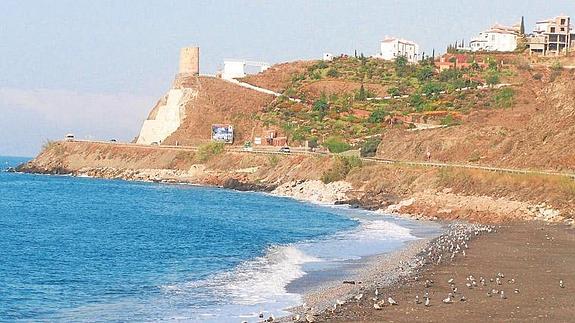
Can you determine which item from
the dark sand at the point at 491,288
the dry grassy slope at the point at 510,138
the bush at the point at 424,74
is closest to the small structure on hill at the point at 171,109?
the bush at the point at 424,74

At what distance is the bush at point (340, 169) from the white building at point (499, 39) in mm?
71447

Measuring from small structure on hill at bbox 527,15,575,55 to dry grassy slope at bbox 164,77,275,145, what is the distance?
4082cm

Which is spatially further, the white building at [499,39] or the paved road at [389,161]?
the white building at [499,39]

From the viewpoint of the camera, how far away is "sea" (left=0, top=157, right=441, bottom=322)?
25.0 m

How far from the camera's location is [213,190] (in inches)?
3634

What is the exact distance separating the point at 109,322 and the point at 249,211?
4088cm

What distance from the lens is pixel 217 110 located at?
436 feet

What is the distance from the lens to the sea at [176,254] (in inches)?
985

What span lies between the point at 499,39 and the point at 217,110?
47496 mm

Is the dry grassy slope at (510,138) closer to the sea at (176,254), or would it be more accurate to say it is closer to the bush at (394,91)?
the sea at (176,254)

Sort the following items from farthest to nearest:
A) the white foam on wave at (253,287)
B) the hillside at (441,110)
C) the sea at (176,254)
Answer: the hillside at (441,110), the sea at (176,254), the white foam on wave at (253,287)

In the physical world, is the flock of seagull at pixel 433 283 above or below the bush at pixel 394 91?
below

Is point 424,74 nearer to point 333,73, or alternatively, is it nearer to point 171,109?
point 333,73

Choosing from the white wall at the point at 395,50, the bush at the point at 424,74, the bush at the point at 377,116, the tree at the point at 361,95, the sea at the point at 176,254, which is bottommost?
the sea at the point at 176,254
